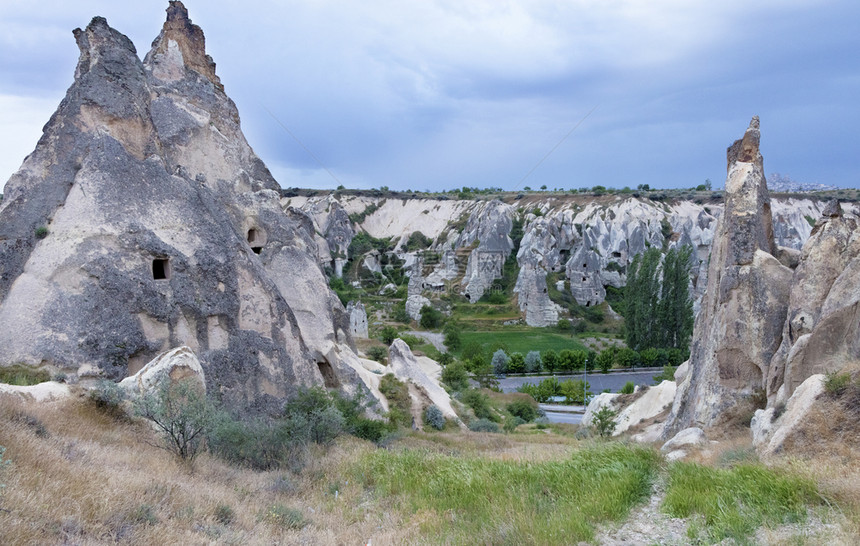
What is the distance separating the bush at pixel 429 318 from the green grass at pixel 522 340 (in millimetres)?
3466

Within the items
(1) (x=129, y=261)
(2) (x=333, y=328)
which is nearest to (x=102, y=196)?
(1) (x=129, y=261)

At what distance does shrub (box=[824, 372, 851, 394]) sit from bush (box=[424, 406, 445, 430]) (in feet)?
35.9

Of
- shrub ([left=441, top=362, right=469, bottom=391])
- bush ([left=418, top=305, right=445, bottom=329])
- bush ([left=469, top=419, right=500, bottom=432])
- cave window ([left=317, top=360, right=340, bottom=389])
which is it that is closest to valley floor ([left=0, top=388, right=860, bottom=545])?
cave window ([left=317, top=360, right=340, bottom=389])

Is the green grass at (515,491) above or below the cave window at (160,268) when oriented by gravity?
below

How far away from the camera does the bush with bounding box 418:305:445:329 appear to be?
51.9 meters

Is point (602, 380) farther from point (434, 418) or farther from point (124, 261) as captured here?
point (124, 261)

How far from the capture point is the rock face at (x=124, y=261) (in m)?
9.67

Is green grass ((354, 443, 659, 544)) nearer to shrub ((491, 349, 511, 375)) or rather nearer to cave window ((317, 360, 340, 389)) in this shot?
cave window ((317, 360, 340, 389))

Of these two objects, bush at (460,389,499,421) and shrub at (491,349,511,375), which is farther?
shrub at (491,349,511,375)

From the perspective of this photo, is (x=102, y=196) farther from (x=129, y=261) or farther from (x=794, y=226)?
(x=794, y=226)

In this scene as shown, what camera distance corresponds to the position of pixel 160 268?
11164 mm

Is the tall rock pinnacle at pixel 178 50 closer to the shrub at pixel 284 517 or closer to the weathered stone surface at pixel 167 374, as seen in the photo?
the weathered stone surface at pixel 167 374

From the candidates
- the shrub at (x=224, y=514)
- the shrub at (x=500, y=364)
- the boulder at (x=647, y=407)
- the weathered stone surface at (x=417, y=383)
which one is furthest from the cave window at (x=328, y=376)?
the shrub at (x=500, y=364)

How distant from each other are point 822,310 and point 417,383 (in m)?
11.4
